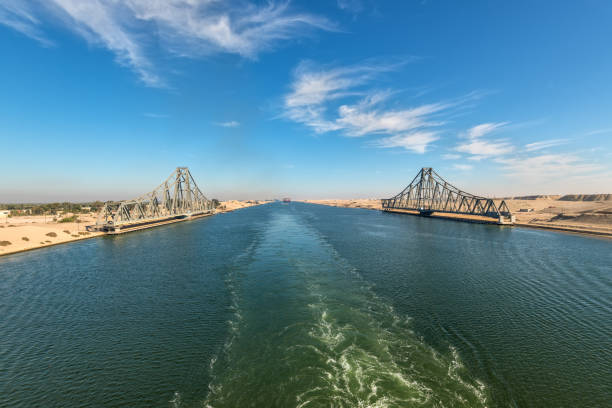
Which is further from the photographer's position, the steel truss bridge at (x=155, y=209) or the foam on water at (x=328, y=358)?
the steel truss bridge at (x=155, y=209)

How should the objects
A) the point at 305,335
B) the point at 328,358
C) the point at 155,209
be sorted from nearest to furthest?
the point at 328,358, the point at 305,335, the point at 155,209

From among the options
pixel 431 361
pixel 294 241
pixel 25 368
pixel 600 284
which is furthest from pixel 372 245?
pixel 25 368

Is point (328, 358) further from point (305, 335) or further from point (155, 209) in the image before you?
point (155, 209)

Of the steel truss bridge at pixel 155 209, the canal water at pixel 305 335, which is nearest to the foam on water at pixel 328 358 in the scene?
the canal water at pixel 305 335

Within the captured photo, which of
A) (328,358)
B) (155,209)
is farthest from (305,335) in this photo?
(155,209)

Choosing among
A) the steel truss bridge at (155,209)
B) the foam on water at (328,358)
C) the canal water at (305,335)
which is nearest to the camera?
the foam on water at (328,358)

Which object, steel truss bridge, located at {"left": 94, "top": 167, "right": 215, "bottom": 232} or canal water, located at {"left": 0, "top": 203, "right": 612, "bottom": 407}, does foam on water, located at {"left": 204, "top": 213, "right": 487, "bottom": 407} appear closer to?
canal water, located at {"left": 0, "top": 203, "right": 612, "bottom": 407}

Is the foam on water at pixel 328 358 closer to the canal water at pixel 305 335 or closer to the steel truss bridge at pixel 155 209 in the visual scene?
the canal water at pixel 305 335

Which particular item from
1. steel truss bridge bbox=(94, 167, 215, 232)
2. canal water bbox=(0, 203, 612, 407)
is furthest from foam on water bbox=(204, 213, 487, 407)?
steel truss bridge bbox=(94, 167, 215, 232)
